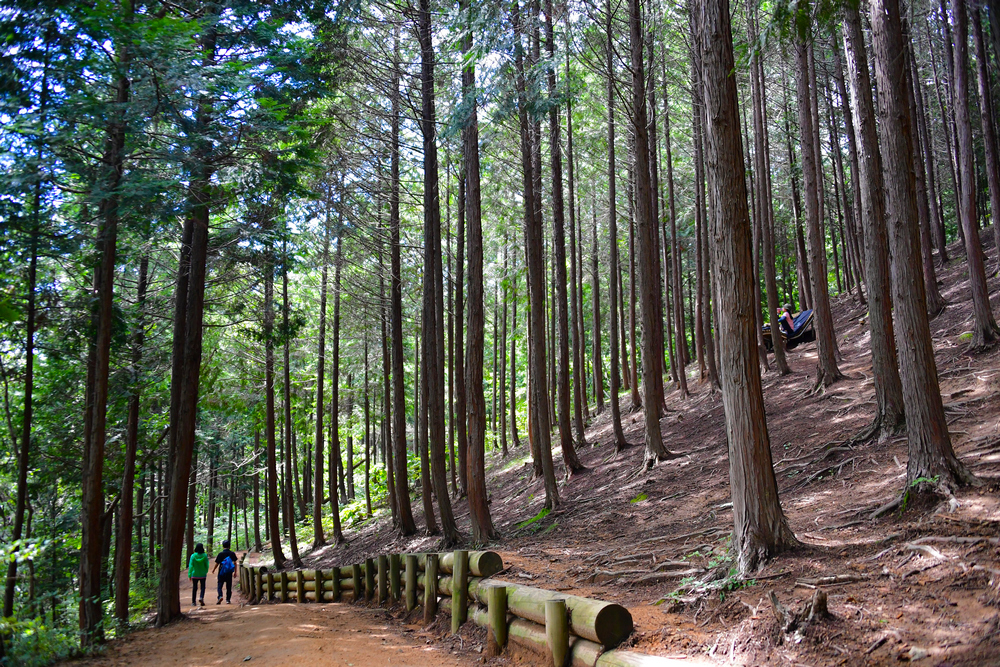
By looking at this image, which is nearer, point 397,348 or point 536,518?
point 536,518

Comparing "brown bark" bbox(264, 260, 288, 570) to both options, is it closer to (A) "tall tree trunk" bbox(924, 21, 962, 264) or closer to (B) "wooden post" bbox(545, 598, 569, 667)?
(B) "wooden post" bbox(545, 598, 569, 667)

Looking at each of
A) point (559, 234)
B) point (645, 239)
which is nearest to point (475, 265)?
point (559, 234)

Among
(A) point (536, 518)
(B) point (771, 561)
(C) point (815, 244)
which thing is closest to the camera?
(B) point (771, 561)

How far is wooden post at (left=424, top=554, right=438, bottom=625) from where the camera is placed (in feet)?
28.2

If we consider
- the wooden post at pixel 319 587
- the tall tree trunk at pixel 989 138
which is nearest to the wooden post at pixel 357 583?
the wooden post at pixel 319 587

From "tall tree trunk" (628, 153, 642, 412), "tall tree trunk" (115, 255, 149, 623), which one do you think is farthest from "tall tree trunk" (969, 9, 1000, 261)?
"tall tree trunk" (115, 255, 149, 623)

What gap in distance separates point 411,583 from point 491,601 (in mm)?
3377

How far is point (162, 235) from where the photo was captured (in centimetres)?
1223

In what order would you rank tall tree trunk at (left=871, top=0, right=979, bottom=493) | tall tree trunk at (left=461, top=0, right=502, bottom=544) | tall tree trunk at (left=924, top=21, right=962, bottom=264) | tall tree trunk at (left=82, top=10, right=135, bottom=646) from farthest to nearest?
tall tree trunk at (left=924, top=21, right=962, bottom=264), tall tree trunk at (left=461, top=0, right=502, bottom=544), tall tree trunk at (left=82, top=10, right=135, bottom=646), tall tree trunk at (left=871, top=0, right=979, bottom=493)

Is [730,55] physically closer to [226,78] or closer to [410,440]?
[226,78]

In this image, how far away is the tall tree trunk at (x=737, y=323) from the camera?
214 inches

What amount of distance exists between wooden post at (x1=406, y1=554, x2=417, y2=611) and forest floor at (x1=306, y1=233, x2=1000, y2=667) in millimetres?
1615

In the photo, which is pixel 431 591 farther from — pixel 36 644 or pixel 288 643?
pixel 36 644

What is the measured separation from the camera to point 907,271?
6262 mm
